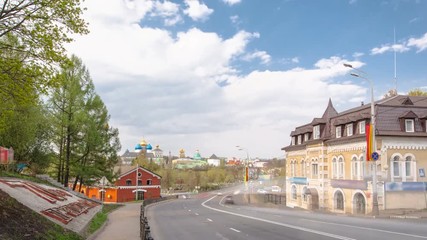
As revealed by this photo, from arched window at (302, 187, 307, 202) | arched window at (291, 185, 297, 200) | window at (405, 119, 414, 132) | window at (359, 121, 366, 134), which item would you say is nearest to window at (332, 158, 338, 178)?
window at (359, 121, 366, 134)

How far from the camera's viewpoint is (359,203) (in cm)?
3516

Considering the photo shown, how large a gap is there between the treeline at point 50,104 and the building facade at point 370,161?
22867 mm

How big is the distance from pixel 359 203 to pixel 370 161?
5.85 metres

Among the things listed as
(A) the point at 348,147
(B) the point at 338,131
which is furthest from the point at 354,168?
(B) the point at 338,131

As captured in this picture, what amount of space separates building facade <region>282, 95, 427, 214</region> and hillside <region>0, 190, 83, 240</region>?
2174 cm

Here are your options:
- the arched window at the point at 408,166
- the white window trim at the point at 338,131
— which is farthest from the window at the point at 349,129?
the arched window at the point at 408,166

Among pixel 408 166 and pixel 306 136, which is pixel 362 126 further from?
pixel 306 136

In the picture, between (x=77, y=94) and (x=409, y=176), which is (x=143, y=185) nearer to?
(x=77, y=94)

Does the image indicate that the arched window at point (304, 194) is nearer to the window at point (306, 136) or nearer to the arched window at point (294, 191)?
the arched window at point (294, 191)

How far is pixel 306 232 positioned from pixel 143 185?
196ft

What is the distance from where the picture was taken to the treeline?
11.5 metres

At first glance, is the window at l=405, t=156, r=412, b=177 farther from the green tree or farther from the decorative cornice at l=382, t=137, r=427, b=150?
the green tree

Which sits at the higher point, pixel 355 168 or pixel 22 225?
pixel 355 168

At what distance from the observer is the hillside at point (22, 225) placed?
10891mm
